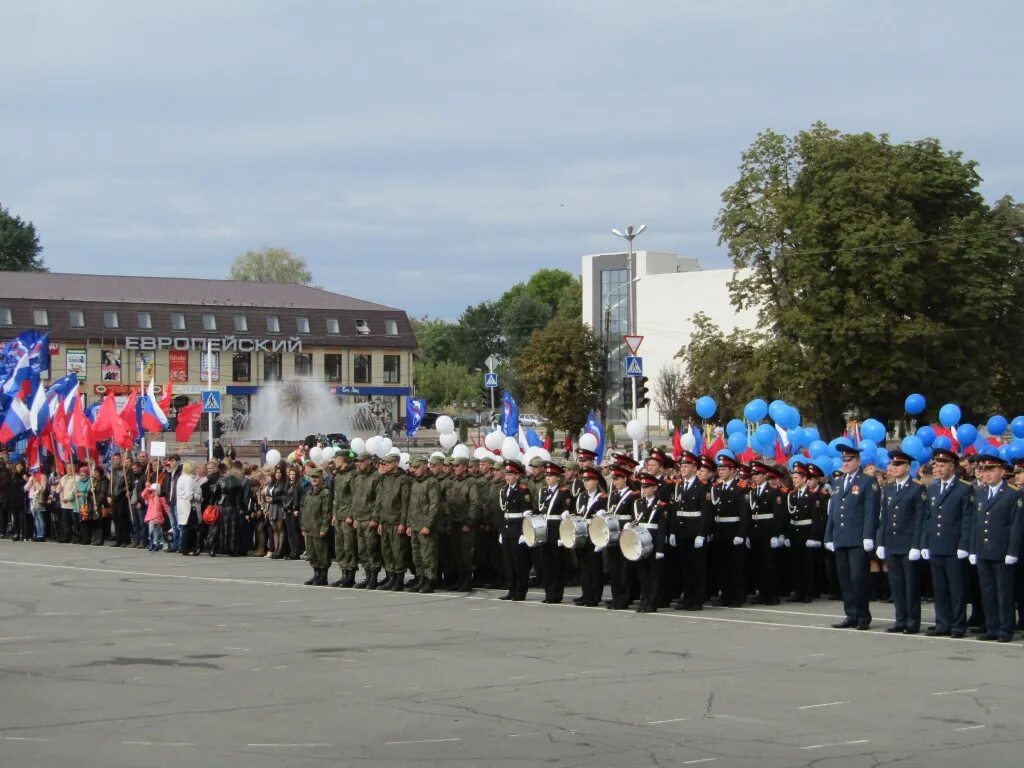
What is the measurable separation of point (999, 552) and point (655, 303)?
261 ft

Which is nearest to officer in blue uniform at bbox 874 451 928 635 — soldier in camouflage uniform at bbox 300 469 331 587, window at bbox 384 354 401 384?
soldier in camouflage uniform at bbox 300 469 331 587

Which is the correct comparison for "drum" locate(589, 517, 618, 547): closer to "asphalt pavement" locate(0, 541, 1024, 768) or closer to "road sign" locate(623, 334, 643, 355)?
"asphalt pavement" locate(0, 541, 1024, 768)

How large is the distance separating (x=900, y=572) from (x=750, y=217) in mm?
32782

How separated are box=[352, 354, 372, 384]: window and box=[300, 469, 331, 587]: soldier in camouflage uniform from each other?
71570mm

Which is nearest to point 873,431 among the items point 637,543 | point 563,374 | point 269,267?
point 637,543

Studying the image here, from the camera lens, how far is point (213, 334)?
8675 centimetres

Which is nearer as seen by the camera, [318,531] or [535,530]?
[535,530]

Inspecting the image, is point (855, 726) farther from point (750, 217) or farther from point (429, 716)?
point (750, 217)

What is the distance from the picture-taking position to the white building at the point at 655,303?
3516 inches

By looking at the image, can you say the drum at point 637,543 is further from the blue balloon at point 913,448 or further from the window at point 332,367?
the window at point 332,367

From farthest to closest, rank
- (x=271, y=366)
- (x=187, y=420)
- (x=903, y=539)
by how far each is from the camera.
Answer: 1. (x=271, y=366)
2. (x=187, y=420)
3. (x=903, y=539)

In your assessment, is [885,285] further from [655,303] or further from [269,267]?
[269,267]

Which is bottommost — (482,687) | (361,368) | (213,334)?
(482,687)

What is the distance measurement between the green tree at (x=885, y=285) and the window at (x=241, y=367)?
48.7m
